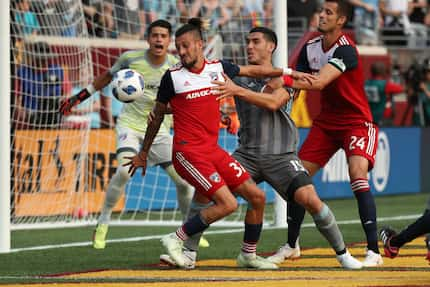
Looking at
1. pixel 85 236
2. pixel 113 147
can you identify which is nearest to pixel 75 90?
pixel 113 147

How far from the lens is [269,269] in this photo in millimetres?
9742

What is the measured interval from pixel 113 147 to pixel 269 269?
24.6ft

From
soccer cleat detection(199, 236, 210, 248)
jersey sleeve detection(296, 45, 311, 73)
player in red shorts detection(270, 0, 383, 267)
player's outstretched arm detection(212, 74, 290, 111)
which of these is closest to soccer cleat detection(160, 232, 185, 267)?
player's outstretched arm detection(212, 74, 290, 111)

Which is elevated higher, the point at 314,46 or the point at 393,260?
the point at 314,46

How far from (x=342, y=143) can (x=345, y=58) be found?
0.86m

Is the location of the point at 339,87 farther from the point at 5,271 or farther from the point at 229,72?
the point at 5,271

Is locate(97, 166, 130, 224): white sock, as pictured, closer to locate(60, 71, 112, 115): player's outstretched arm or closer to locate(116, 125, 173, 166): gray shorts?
locate(116, 125, 173, 166): gray shorts

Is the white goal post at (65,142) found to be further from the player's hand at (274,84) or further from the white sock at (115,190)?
the player's hand at (274,84)

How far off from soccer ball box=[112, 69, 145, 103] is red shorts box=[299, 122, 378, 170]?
5.47ft

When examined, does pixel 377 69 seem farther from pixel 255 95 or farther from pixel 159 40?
pixel 255 95

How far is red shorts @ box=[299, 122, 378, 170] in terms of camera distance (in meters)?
10.4

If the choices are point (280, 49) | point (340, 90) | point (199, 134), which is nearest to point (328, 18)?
point (340, 90)

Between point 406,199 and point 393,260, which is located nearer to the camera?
point 393,260

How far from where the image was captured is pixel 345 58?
1010 centimetres
